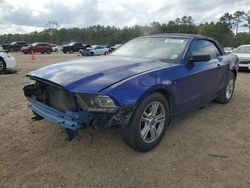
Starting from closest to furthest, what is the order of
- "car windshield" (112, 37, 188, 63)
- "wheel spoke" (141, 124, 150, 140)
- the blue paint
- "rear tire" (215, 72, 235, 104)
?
1. the blue paint
2. "wheel spoke" (141, 124, 150, 140)
3. "car windshield" (112, 37, 188, 63)
4. "rear tire" (215, 72, 235, 104)

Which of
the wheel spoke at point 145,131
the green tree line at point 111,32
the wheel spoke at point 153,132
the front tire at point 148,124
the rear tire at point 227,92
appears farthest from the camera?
the green tree line at point 111,32

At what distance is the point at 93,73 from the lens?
322 cm

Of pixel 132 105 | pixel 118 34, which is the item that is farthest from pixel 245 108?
pixel 118 34

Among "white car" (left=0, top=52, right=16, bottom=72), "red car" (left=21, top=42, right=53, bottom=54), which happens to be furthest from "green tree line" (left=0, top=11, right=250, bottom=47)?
"white car" (left=0, top=52, right=16, bottom=72)

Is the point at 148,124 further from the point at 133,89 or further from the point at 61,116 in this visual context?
the point at 61,116

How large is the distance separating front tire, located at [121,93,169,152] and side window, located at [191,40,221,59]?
1.31 m

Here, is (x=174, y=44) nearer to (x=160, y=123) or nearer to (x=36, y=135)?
(x=160, y=123)

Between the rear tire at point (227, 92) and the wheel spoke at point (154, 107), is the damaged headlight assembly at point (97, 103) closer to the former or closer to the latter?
the wheel spoke at point (154, 107)

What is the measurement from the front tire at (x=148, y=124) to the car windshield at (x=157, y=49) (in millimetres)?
842

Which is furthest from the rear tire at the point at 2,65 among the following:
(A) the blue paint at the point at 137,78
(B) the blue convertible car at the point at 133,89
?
(A) the blue paint at the point at 137,78

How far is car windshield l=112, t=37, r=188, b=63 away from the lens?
4082 mm

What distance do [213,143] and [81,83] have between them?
83.8 inches

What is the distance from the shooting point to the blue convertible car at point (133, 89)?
115 inches

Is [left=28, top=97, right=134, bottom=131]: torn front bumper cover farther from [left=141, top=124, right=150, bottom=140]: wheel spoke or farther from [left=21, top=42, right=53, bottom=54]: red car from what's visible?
[left=21, top=42, right=53, bottom=54]: red car
